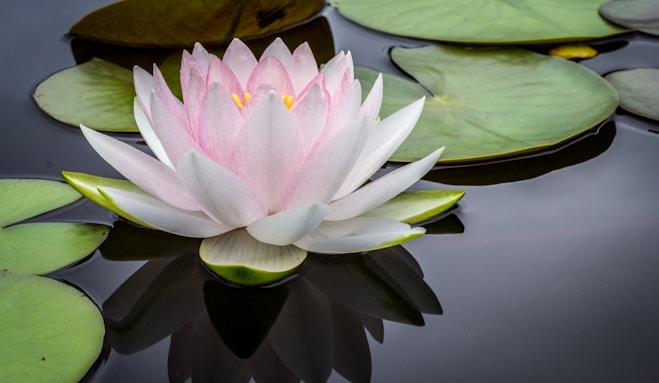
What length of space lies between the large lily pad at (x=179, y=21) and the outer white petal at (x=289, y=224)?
3.09ft

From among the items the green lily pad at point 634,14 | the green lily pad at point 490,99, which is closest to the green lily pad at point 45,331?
the green lily pad at point 490,99

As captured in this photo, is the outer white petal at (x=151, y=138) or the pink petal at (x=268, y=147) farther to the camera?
the outer white petal at (x=151, y=138)

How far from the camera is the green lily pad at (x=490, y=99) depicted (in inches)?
64.7

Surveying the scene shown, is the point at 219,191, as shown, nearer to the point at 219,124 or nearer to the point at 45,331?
the point at 219,124

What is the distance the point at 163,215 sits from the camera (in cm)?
121

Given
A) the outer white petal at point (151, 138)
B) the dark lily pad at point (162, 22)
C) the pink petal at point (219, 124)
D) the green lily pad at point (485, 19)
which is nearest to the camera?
the pink petal at point (219, 124)

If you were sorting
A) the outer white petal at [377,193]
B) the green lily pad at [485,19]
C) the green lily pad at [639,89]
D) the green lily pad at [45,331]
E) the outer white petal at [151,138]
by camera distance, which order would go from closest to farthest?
the green lily pad at [45,331] < the outer white petal at [377,193] < the outer white petal at [151,138] < the green lily pad at [639,89] < the green lily pad at [485,19]

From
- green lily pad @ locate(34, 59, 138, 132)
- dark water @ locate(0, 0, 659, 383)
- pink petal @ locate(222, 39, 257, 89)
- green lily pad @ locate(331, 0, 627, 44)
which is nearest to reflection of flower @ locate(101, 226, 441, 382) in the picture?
dark water @ locate(0, 0, 659, 383)

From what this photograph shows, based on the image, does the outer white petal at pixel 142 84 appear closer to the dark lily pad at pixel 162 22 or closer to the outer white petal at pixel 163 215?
the outer white petal at pixel 163 215

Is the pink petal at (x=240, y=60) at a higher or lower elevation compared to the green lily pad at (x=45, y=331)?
higher

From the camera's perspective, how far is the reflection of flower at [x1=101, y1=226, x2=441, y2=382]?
113cm

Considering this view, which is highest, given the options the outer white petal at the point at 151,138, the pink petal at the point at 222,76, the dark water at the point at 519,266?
the pink petal at the point at 222,76

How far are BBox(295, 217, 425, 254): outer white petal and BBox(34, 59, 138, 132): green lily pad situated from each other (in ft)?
2.11

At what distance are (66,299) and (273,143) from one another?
43cm
